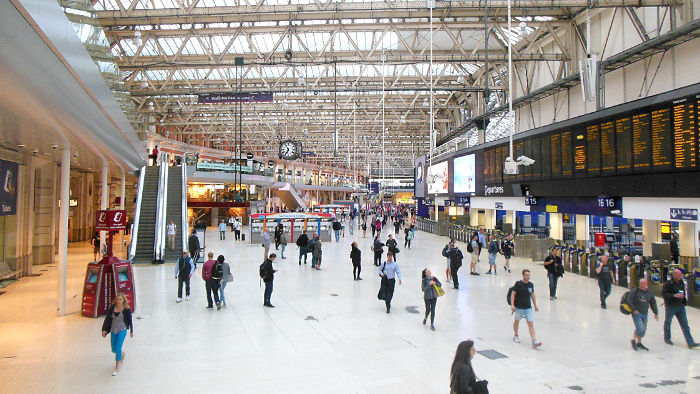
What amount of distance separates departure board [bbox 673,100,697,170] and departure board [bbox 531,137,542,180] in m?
6.01

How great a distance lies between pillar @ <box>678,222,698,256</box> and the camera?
10.9 metres

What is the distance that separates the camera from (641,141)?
35.0 ft

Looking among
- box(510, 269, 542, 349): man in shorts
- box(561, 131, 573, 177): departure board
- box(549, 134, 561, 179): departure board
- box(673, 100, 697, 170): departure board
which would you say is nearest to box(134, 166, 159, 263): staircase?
box(510, 269, 542, 349): man in shorts

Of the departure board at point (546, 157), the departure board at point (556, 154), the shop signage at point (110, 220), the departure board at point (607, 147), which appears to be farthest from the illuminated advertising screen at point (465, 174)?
the shop signage at point (110, 220)

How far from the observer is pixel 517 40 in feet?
73.7

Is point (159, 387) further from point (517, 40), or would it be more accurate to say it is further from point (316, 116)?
point (316, 116)

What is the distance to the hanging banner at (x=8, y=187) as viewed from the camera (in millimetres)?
10946

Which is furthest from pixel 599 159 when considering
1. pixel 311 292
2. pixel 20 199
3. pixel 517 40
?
pixel 20 199

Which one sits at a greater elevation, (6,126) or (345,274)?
(6,126)

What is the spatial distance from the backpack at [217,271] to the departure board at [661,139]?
10.3 m

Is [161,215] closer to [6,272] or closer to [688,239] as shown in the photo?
[6,272]

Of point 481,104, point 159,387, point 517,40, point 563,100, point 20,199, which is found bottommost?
point 159,387

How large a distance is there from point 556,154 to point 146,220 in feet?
54.7

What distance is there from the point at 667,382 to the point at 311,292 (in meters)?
7.43
